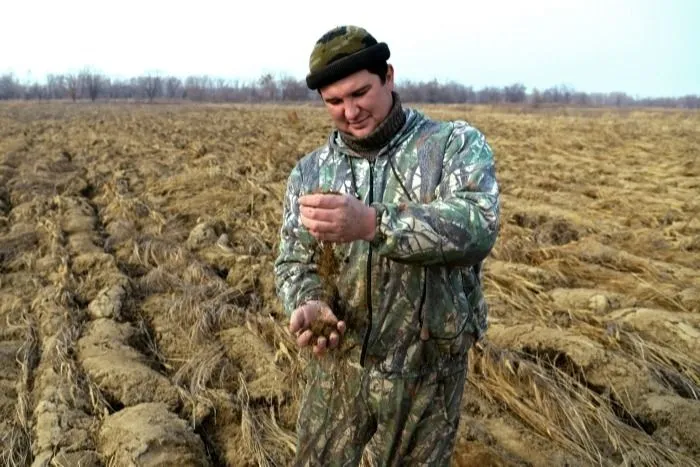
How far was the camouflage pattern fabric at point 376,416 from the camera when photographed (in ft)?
6.45

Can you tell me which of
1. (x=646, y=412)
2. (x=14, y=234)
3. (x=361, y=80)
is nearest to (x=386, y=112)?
(x=361, y=80)

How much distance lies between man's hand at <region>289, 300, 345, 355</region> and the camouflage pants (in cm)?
16

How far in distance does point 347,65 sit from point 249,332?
9.63 ft

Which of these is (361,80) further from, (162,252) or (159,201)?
(159,201)

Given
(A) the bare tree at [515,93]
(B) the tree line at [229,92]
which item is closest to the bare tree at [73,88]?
(B) the tree line at [229,92]

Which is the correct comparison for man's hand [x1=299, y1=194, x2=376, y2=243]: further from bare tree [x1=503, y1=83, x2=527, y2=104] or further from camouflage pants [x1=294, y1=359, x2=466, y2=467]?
bare tree [x1=503, y1=83, x2=527, y2=104]

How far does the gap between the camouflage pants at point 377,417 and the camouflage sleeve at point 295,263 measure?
0.25m

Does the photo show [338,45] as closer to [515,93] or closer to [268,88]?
[268,88]

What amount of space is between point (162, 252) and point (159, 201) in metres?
2.33

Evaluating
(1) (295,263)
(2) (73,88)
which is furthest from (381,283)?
(2) (73,88)

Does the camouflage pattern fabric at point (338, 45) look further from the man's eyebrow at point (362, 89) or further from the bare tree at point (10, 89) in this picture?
the bare tree at point (10, 89)

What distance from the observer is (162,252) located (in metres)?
6.06

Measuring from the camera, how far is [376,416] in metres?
2.04

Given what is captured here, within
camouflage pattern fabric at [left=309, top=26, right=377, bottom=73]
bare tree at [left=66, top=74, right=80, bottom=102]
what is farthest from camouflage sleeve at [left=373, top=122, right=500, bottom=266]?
bare tree at [left=66, top=74, right=80, bottom=102]
